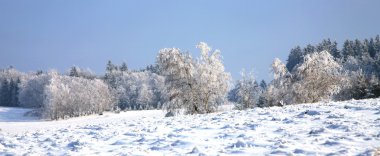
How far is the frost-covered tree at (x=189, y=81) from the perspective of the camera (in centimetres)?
4847

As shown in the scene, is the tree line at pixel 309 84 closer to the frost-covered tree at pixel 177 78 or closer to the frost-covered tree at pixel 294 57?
the frost-covered tree at pixel 177 78

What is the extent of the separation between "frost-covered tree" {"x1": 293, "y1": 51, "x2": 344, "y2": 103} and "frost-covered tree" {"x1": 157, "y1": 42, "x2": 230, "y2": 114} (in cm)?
1041

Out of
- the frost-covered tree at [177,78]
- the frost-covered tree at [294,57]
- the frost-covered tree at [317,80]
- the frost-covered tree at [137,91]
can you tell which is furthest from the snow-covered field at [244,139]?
the frost-covered tree at [294,57]

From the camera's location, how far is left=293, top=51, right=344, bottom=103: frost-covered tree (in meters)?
52.0

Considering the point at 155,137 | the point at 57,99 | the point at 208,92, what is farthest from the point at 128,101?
the point at 155,137

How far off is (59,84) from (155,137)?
13241 centimetres

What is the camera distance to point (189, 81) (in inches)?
1921

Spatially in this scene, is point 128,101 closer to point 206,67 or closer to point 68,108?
point 68,108

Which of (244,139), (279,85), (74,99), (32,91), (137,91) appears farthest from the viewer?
(137,91)

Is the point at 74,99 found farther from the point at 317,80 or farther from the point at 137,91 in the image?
the point at 317,80

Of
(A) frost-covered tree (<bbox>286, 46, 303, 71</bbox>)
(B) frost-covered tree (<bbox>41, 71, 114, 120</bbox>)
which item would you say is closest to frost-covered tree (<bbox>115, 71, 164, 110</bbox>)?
(B) frost-covered tree (<bbox>41, 71, 114, 120</bbox>)

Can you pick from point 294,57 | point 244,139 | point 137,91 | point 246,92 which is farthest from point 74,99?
point 244,139

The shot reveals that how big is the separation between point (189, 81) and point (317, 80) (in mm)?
16595

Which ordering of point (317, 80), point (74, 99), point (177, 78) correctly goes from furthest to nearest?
1. point (74, 99)
2. point (317, 80)
3. point (177, 78)
